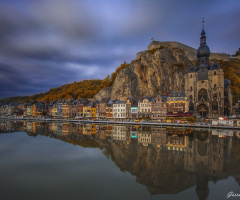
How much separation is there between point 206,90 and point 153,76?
21.0 metres

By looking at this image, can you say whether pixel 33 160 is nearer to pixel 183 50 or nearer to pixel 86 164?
pixel 86 164

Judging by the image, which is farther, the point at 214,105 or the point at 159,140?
the point at 214,105

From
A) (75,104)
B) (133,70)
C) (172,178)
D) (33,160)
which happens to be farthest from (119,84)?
(172,178)

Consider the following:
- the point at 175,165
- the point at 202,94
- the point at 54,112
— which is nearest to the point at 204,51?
the point at 202,94

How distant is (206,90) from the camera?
188ft

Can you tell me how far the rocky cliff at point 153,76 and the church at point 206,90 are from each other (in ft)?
36.2

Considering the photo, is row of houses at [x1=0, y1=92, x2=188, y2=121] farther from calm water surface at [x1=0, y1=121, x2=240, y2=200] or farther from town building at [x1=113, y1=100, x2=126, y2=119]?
calm water surface at [x1=0, y1=121, x2=240, y2=200]

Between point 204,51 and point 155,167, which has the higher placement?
point 204,51

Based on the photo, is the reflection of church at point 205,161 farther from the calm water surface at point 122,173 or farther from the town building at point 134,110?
the town building at point 134,110

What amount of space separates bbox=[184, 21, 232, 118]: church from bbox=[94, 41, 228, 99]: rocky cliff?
11042mm

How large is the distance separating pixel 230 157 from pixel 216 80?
147 feet

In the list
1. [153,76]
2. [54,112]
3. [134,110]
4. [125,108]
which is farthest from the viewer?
[54,112]

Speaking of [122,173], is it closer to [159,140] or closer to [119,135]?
[159,140]

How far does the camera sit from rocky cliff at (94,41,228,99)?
70.4m
